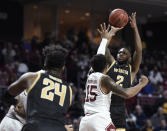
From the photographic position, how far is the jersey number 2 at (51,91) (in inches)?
161

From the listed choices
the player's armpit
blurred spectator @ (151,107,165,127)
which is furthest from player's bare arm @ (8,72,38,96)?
blurred spectator @ (151,107,165,127)

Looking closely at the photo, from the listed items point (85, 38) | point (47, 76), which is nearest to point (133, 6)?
point (85, 38)

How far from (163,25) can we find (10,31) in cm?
1067

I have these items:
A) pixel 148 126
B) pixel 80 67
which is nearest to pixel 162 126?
pixel 148 126

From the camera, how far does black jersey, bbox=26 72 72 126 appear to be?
13.3ft

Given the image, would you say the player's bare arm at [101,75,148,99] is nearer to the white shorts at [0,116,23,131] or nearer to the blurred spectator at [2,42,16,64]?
the white shorts at [0,116,23,131]

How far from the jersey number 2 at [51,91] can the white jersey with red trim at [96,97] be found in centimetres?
129

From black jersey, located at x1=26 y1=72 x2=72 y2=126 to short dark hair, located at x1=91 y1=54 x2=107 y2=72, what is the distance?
1.38 m

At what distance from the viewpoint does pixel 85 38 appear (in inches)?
808

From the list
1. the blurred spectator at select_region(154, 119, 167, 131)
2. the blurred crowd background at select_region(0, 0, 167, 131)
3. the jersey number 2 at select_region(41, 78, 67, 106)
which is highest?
the jersey number 2 at select_region(41, 78, 67, 106)

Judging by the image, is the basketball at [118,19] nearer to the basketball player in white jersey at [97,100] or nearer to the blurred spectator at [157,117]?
the basketball player in white jersey at [97,100]

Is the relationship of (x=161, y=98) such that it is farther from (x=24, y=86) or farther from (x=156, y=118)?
(x=24, y=86)

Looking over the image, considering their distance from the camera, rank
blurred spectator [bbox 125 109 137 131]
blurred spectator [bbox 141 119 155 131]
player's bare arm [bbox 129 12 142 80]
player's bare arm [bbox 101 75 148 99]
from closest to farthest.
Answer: player's bare arm [bbox 101 75 148 99] → player's bare arm [bbox 129 12 142 80] → blurred spectator [bbox 125 109 137 131] → blurred spectator [bbox 141 119 155 131]

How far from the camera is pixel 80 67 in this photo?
16.4m
